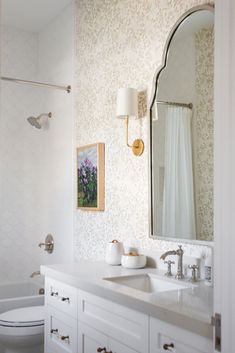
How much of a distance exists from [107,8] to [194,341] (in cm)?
227

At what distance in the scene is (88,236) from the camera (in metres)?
3.03

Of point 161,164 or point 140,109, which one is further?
point 140,109

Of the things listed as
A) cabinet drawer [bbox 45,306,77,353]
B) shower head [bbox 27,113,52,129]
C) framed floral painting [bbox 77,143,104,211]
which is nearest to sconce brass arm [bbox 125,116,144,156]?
framed floral painting [bbox 77,143,104,211]

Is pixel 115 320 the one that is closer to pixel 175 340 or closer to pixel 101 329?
pixel 101 329

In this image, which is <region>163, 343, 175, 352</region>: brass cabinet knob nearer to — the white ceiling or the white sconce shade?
the white sconce shade

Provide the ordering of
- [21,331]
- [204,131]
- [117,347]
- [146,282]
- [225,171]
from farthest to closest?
1. [21,331]
2. [146,282]
3. [204,131]
4. [117,347]
5. [225,171]

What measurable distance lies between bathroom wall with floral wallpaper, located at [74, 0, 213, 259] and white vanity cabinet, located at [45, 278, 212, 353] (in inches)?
21.1

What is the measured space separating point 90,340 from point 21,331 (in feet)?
2.68

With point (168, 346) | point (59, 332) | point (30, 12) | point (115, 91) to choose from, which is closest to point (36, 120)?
point (30, 12)

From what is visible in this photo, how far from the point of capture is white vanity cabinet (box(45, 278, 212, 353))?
1.47 meters

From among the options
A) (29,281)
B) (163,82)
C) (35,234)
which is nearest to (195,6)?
(163,82)

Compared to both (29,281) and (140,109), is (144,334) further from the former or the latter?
(29,281)

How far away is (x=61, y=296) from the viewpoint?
226cm

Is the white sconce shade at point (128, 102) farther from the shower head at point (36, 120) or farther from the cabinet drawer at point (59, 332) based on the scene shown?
the shower head at point (36, 120)
